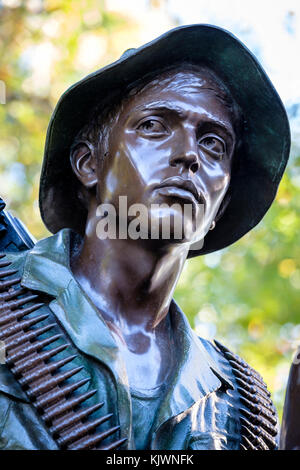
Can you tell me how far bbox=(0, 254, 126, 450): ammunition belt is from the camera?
133 inches

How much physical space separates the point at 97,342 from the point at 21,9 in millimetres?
7181

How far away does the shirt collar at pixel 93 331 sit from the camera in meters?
3.59

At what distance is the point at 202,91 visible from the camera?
4.12 m

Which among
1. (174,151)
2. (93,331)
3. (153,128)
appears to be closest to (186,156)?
(174,151)

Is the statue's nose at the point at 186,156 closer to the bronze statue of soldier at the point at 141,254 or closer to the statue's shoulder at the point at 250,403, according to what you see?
the bronze statue of soldier at the point at 141,254

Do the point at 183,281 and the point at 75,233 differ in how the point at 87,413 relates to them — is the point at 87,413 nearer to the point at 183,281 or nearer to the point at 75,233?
the point at 75,233

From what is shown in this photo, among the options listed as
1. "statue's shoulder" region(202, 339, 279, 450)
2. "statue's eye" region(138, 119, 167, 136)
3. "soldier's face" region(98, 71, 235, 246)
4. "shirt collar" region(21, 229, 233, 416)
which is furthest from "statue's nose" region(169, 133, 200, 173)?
"statue's shoulder" region(202, 339, 279, 450)

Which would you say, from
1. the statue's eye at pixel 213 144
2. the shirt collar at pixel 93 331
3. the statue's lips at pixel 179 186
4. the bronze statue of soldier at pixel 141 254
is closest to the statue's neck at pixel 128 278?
the bronze statue of soldier at pixel 141 254

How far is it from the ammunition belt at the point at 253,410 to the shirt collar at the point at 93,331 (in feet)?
0.46

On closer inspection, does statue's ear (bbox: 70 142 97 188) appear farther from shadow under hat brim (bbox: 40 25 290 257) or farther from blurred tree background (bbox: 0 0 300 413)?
blurred tree background (bbox: 0 0 300 413)

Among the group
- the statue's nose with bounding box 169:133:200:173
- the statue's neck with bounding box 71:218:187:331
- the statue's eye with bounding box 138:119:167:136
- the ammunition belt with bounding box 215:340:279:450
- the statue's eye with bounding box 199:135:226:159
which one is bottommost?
the ammunition belt with bounding box 215:340:279:450

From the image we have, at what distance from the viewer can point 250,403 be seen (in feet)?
13.5
